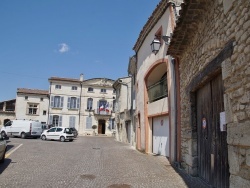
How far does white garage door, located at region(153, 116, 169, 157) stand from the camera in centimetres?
1078

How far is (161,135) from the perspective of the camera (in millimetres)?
11469

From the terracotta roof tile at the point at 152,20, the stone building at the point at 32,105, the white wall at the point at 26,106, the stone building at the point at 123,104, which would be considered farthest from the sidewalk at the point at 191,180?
the white wall at the point at 26,106

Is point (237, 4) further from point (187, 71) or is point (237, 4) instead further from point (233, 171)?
point (187, 71)

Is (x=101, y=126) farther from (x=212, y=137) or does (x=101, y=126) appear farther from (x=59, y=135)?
(x=212, y=137)

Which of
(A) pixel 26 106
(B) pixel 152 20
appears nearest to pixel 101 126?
(A) pixel 26 106

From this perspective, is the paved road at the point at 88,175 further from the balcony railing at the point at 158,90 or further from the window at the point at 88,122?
the window at the point at 88,122

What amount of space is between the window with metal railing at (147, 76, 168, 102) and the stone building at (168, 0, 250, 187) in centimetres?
271

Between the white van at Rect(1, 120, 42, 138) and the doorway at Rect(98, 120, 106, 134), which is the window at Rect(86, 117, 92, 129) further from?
the white van at Rect(1, 120, 42, 138)

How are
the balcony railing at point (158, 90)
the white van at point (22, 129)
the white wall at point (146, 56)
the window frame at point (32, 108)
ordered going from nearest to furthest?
the white wall at point (146, 56) → the balcony railing at point (158, 90) → the white van at point (22, 129) → the window frame at point (32, 108)

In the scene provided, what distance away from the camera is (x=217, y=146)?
16.9 ft

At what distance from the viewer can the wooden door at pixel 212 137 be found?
4863 mm

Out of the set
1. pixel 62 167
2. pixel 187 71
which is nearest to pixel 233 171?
pixel 187 71

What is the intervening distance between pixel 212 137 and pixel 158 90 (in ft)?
22.9

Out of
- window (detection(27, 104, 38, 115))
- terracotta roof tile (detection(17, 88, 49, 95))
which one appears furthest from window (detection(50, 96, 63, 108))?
window (detection(27, 104, 38, 115))
